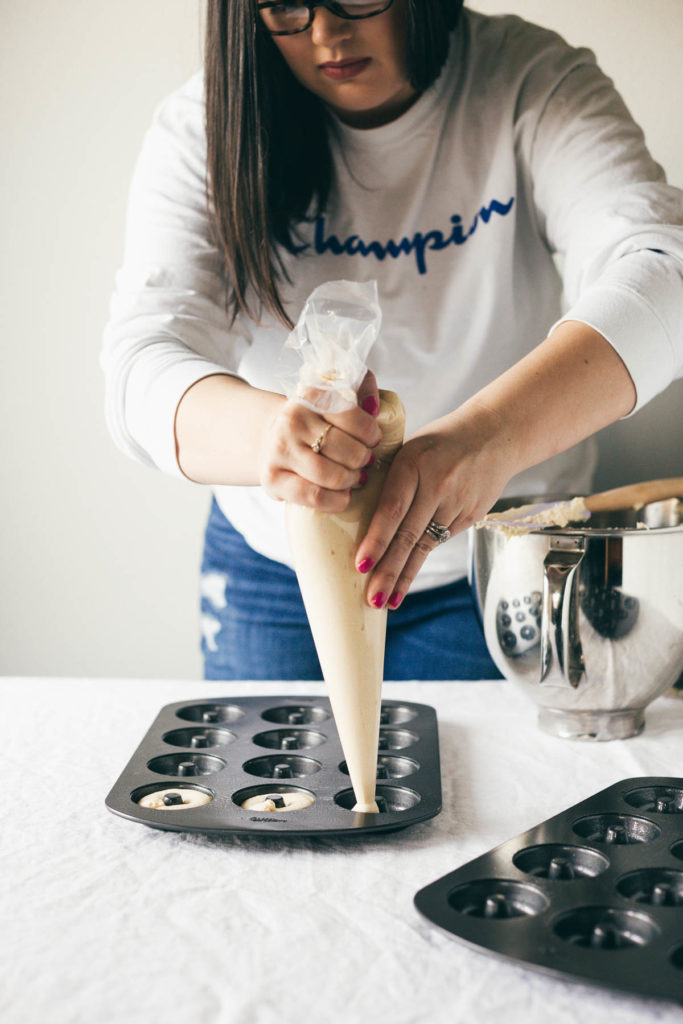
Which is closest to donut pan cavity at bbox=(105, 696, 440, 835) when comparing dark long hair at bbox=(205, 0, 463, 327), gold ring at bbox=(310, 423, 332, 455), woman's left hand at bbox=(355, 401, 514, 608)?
woman's left hand at bbox=(355, 401, 514, 608)

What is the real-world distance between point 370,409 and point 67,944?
1.30 feet

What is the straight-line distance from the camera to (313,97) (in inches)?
44.0

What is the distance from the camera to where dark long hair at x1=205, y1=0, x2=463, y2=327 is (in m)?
1.00

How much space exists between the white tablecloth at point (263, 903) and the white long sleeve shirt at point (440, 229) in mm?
353

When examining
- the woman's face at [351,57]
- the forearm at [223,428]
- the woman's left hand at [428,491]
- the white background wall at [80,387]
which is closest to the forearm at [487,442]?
the woman's left hand at [428,491]

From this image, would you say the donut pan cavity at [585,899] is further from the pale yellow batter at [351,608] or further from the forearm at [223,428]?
the forearm at [223,428]

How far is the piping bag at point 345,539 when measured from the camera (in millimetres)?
698

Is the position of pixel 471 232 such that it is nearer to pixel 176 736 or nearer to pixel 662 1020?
pixel 176 736

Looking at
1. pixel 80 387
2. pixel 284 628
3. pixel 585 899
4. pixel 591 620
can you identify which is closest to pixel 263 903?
pixel 585 899

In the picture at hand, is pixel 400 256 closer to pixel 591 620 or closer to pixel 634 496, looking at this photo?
pixel 634 496

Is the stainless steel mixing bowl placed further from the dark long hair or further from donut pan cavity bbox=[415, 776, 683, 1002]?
the dark long hair

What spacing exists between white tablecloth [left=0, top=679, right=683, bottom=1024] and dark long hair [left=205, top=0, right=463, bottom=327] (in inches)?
20.9

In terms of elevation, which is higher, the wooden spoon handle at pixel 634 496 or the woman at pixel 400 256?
the woman at pixel 400 256

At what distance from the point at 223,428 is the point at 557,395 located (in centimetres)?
29
